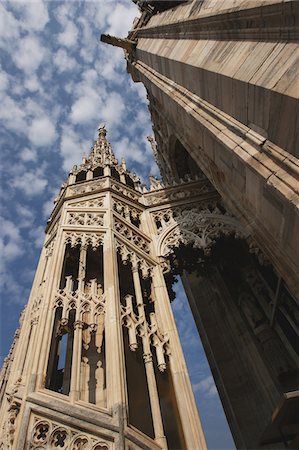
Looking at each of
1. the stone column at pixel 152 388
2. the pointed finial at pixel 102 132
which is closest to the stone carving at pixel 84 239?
the stone column at pixel 152 388

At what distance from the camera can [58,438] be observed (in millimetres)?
4172

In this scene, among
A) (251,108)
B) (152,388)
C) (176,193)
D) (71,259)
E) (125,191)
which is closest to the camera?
(251,108)

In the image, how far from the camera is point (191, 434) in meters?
4.72

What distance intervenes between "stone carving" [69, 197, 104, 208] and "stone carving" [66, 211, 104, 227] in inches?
20.7

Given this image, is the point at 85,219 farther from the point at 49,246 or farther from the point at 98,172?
the point at 98,172

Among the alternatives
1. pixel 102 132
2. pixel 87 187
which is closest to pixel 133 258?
pixel 87 187

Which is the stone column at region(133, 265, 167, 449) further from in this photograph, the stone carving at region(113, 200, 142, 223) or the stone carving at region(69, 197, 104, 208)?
the stone carving at region(69, 197, 104, 208)

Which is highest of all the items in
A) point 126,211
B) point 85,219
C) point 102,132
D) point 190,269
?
point 102,132

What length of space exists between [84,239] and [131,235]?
1.35 m

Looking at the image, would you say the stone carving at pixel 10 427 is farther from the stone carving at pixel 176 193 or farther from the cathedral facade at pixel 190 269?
the stone carving at pixel 176 193

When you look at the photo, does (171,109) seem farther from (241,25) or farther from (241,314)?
(241,314)

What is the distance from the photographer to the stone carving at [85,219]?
341 inches

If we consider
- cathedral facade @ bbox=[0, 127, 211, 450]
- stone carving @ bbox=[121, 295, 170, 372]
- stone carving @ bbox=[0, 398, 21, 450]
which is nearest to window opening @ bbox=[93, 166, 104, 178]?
cathedral facade @ bbox=[0, 127, 211, 450]

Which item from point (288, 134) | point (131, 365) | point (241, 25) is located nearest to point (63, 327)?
point (131, 365)
